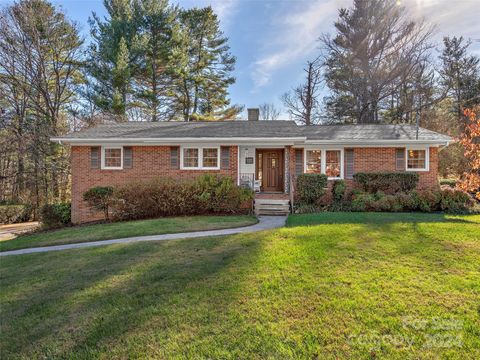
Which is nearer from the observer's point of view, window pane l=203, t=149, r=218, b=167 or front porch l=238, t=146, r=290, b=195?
window pane l=203, t=149, r=218, b=167

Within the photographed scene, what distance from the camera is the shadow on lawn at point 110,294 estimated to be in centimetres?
285

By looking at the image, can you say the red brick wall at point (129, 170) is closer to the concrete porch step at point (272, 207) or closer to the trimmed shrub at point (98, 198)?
the trimmed shrub at point (98, 198)

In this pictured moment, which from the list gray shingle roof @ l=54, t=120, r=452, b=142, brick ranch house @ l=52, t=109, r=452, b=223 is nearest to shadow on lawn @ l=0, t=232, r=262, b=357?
brick ranch house @ l=52, t=109, r=452, b=223

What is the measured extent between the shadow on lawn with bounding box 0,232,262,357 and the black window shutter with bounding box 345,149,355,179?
338 inches

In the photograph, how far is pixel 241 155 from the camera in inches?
515

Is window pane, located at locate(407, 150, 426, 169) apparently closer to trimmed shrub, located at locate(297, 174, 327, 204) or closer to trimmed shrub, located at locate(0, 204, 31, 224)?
trimmed shrub, located at locate(297, 174, 327, 204)

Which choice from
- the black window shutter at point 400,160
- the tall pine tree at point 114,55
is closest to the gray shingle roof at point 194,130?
the black window shutter at point 400,160

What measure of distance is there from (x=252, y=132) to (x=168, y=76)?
46.9 feet

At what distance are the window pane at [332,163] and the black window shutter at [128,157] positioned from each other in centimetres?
949

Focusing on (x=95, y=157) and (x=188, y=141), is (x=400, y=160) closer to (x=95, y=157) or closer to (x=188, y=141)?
(x=188, y=141)

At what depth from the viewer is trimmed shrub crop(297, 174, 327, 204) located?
1101 centimetres

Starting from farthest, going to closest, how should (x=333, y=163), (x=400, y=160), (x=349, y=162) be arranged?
(x=333, y=163) < (x=349, y=162) < (x=400, y=160)

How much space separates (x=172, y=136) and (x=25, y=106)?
46.8ft

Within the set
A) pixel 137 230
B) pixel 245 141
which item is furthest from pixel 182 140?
pixel 137 230
